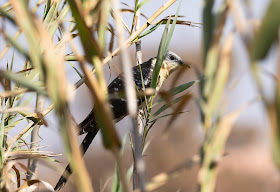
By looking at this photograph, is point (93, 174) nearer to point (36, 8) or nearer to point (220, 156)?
point (36, 8)

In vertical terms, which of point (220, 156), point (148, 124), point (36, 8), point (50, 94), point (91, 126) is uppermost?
point (36, 8)

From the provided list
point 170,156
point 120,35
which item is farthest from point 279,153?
point 170,156

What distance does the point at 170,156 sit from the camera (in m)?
5.32

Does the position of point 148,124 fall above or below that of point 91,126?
above

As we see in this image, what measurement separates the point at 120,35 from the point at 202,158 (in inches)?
7.8

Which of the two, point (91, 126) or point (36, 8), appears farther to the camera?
point (91, 126)

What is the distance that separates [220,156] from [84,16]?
0.27m

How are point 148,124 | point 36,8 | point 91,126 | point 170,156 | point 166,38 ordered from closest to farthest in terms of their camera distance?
point 166,38, point 148,124, point 36,8, point 91,126, point 170,156

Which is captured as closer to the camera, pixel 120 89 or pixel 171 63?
pixel 120 89

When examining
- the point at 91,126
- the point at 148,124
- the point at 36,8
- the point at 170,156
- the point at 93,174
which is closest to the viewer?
the point at 148,124

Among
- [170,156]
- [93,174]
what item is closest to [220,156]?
[93,174]

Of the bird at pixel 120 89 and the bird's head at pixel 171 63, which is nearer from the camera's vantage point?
the bird at pixel 120 89

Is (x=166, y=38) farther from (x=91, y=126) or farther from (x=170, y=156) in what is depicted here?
(x=170, y=156)

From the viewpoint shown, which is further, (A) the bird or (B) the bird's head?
(B) the bird's head
